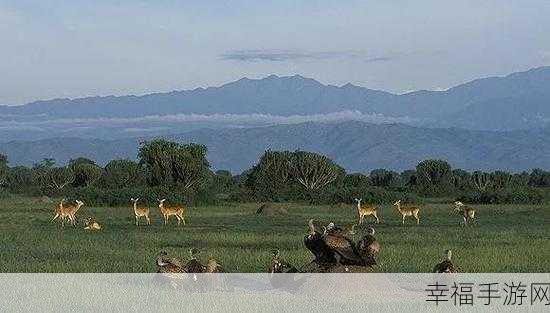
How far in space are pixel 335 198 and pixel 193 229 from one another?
31.4 meters

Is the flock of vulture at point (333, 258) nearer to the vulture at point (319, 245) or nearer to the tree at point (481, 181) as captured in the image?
the vulture at point (319, 245)

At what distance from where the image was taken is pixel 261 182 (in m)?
83.1

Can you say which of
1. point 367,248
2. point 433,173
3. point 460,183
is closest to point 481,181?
point 460,183

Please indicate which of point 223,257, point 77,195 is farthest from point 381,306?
point 77,195

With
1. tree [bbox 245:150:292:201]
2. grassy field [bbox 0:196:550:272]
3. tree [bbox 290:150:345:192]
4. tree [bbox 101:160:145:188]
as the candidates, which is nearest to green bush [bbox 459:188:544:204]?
grassy field [bbox 0:196:550:272]

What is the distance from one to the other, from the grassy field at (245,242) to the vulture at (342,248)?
2.51 m

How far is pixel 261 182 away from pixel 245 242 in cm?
5285

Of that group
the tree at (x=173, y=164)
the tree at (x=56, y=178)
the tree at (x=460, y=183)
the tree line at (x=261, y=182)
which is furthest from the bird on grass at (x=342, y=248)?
the tree at (x=56, y=178)

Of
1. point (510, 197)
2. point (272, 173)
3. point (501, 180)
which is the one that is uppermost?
point (272, 173)

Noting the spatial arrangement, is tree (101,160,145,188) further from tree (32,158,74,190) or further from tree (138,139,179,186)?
tree (138,139,179,186)

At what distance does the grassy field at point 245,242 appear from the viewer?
23.0 metres

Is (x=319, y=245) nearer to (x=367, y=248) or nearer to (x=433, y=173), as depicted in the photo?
(x=367, y=248)

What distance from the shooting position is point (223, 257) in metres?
24.7

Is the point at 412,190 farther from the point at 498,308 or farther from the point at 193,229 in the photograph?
the point at 498,308
